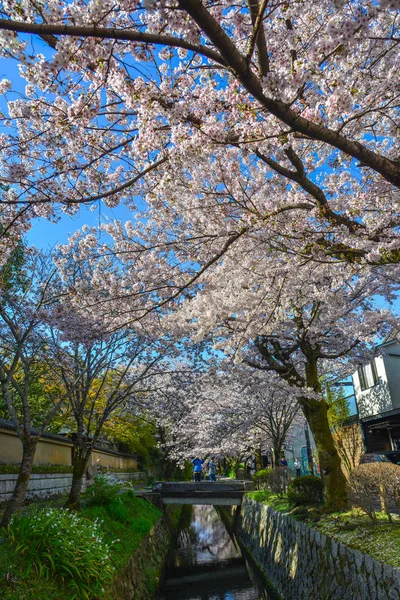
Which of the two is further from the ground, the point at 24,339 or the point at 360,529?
the point at 24,339

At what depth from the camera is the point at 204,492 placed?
848 inches

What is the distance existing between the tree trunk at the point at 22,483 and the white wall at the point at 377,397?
1640 cm

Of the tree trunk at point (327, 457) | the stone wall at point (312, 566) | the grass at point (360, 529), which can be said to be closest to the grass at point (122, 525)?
the stone wall at point (312, 566)

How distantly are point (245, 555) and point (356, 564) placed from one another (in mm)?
12488

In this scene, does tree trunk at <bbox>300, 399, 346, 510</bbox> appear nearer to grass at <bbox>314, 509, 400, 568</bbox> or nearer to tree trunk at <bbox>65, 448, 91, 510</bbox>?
grass at <bbox>314, 509, 400, 568</bbox>

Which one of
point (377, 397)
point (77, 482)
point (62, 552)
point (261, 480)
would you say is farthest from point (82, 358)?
point (377, 397)

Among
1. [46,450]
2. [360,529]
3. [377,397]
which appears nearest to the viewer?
[360,529]

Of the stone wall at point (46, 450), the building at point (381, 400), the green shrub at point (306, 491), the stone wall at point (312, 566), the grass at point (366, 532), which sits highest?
the building at point (381, 400)

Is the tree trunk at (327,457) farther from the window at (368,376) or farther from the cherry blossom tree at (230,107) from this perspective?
the window at (368,376)

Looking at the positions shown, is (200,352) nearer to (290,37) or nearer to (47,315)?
(47,315)

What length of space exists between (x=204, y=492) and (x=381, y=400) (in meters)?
10.0

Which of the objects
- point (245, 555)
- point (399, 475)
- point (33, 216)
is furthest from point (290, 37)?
point (245, 555)

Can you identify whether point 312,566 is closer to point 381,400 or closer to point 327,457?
point 327,457

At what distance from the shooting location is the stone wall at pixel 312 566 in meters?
6.41
